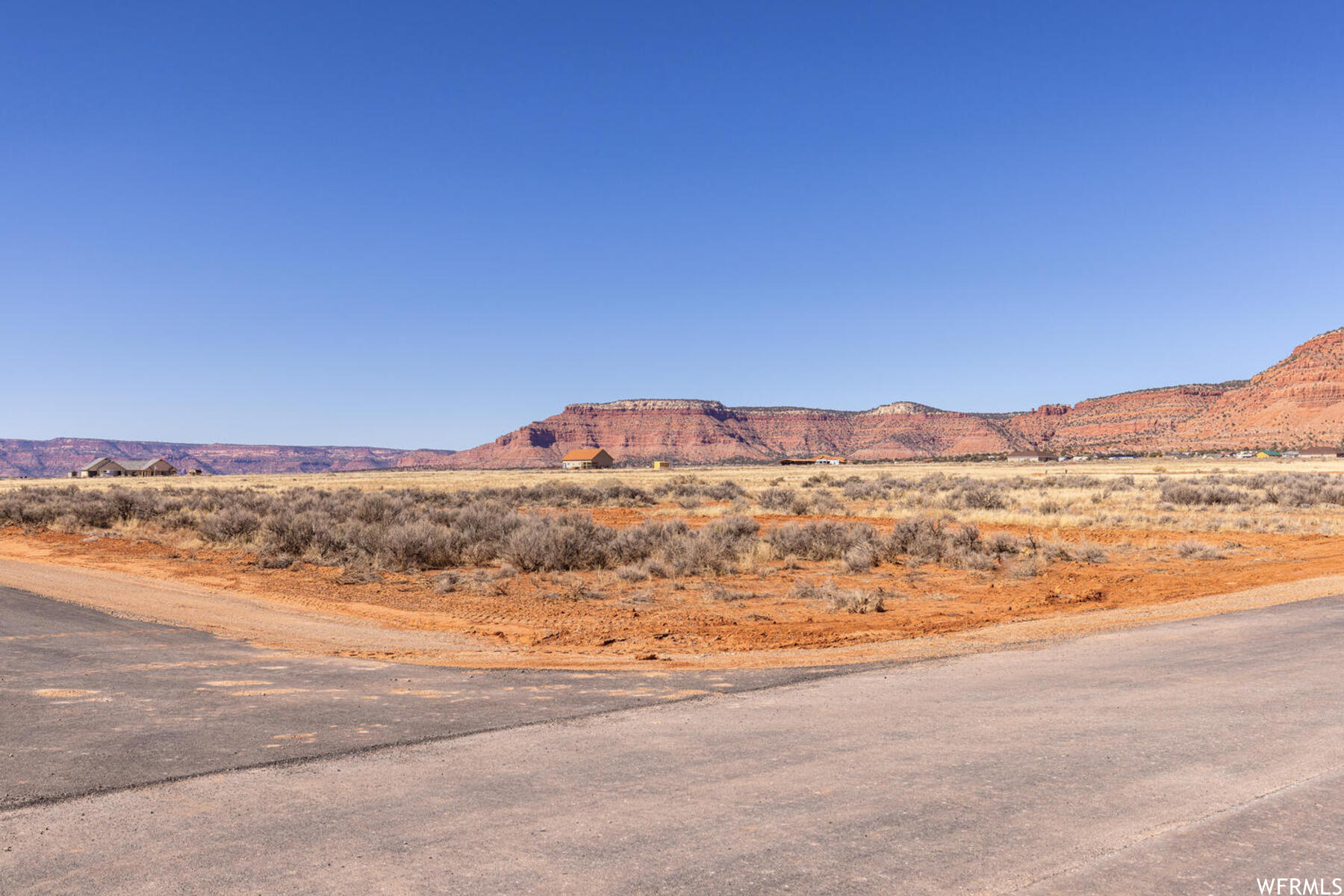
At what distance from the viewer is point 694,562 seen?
60.7 ft

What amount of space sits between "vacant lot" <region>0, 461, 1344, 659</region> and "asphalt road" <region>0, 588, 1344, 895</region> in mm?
4112

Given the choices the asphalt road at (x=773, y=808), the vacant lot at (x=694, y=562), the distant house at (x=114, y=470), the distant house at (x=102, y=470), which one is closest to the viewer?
the asphalt road at (x=773, y=808)

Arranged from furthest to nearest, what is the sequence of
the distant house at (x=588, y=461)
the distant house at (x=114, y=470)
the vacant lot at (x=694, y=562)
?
the distant house at (x=588, y=461) → the distant house at (x=114, y=470) → the vacant lot at (x=694, y=562)

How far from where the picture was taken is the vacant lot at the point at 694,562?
12969 mm

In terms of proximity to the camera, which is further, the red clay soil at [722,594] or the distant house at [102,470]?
the distant house at [102,470]

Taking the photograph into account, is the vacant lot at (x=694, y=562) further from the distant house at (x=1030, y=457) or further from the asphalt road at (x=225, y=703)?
the distant house at (x=1030, y=457)

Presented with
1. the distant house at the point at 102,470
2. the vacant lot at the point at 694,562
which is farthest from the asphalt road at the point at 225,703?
the distant house at the point at 102,470

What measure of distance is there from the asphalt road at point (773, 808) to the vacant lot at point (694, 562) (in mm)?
4112

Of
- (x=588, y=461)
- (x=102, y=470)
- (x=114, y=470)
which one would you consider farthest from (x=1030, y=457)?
(x=102, y=470)

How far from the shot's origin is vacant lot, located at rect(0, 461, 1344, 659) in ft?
42.5

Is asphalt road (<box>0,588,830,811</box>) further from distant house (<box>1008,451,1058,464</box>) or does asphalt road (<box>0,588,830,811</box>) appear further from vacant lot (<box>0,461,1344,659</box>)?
distant house (<box>1008,451,1058,464</box>)

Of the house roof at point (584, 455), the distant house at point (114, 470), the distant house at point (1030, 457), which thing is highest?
the house roof at point (584, 455)

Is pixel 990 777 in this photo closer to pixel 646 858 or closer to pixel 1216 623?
pixel 646 858

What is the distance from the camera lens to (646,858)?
4.14 meters
